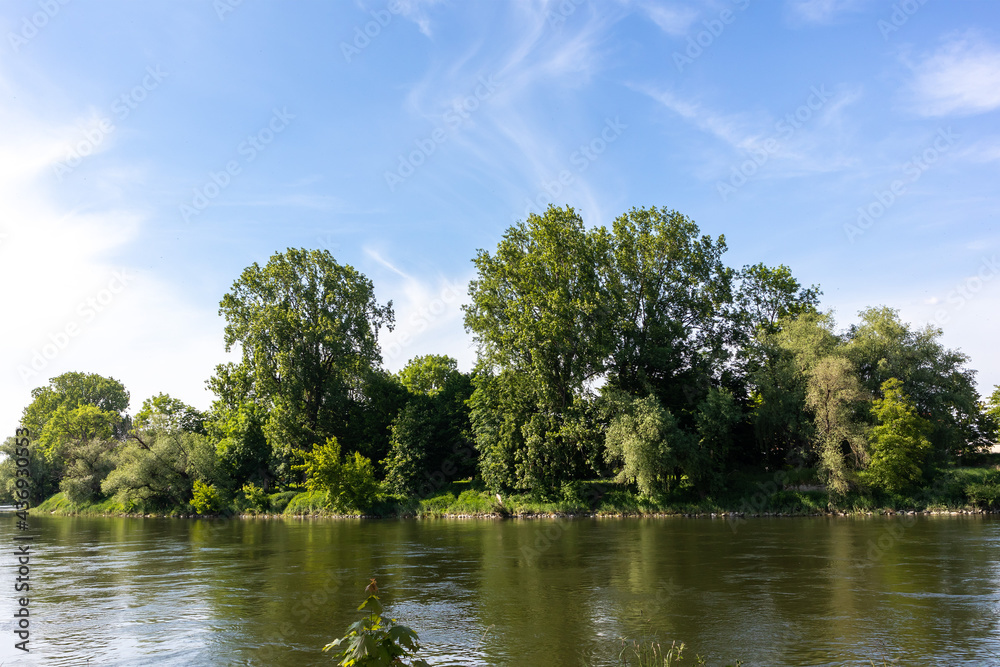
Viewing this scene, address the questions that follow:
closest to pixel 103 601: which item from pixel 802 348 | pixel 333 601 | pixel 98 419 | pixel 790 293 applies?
pixel 333 601

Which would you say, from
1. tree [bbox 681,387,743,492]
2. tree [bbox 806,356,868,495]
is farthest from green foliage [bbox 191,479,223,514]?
tree [bbox 806,356,868,495]

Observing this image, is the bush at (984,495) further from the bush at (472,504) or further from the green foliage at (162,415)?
the green foliage at (162,415)

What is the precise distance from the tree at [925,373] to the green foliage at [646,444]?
15.1 m

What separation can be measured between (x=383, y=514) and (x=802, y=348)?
117 ft

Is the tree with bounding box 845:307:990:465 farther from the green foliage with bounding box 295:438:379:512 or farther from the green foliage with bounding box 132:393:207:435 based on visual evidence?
the green foliage with bounding box 132:393:207:435

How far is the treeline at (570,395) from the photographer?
47.8m

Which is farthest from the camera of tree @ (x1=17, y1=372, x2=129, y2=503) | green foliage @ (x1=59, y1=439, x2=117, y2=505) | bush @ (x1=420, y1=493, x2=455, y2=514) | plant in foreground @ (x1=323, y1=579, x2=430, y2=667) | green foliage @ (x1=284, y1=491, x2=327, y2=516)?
tree @ (x1=17, y1=372, x2=129, y2=503)

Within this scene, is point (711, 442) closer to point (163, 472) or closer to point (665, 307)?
point (665, 307)

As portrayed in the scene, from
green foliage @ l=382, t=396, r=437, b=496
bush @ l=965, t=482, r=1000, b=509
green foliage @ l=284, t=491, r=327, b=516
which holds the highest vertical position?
green foliage @ l=382, t=396, r=437, b=496

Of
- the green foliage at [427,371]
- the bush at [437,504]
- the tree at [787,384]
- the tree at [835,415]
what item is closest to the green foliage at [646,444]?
the tree at [787,384]

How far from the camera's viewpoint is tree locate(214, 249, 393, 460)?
6355 centimetres

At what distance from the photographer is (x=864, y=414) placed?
47625mm

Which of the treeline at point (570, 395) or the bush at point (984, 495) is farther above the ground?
the treeline at point (570, 395)

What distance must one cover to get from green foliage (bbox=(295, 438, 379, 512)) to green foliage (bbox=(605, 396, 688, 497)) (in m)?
20.4
